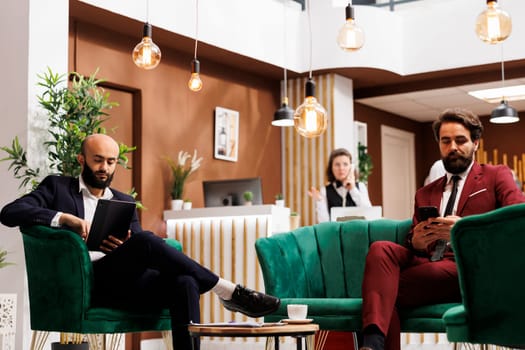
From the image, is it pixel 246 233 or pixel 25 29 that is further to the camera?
pixel 246 233

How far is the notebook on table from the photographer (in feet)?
18.3

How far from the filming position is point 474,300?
2.93m

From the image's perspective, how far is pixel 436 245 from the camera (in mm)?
4008

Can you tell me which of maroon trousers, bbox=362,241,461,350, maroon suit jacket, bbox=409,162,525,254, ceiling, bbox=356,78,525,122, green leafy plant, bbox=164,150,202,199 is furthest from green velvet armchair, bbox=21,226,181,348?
ceiling, bbox=356,78,525,122

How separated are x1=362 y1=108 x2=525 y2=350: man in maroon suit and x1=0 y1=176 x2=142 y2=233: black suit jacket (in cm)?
146

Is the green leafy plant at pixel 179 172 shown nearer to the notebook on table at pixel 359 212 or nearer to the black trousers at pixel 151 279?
the notebook on table at pixel 359 212

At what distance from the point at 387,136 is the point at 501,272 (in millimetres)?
8122

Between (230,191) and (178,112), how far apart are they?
1171 millimetres

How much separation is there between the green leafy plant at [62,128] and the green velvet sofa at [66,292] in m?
1.32

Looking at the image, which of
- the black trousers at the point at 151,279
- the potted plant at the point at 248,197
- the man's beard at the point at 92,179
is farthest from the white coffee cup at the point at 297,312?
the potted plant at the point at 248,197

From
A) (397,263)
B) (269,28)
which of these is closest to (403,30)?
(269,28)

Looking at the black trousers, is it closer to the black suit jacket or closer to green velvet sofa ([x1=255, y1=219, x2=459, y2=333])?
the black suit jacket

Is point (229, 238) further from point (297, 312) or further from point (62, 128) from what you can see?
point (297, 312)

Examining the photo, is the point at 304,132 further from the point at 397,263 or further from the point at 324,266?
the point at 397,263
